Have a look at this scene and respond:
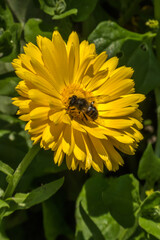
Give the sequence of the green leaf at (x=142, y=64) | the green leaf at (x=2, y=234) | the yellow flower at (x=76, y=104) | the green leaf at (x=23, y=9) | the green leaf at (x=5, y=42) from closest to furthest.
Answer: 1. the yellow flower at (x=76, y=104)
2. the green leaf at (x=2, y=234)
3. the green leaf at (x=5, y=42)
4. the green leaf at (x=142, y=64)
5. the green leaf at (x=23, y=9)

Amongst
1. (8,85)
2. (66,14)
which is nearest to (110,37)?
(66,14)

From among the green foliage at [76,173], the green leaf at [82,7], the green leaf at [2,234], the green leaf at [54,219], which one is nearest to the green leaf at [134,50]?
the green foliage at [76,173]

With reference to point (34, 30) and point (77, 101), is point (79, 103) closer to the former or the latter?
point (77, 101)

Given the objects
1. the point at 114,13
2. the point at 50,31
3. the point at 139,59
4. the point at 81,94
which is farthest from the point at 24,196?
the point at 114,13

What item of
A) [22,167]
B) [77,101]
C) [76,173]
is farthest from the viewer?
[76,173]

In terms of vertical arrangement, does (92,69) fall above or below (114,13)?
above

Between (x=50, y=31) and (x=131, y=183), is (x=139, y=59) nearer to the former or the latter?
(x=50, y=31)

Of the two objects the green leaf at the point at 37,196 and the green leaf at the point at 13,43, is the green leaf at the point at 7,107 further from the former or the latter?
the green leaf at the point at 37,196

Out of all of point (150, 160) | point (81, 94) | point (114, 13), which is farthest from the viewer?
point (114, 13)
